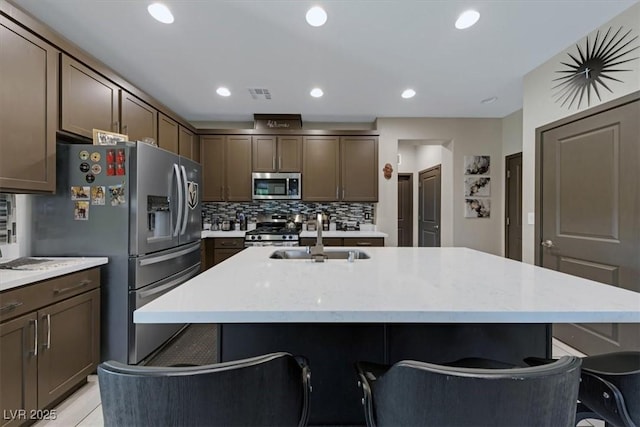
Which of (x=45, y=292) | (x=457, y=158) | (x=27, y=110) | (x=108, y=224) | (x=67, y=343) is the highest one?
(x=457, y=158)

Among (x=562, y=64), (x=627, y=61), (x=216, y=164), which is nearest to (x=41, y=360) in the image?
(x=216, y=164)

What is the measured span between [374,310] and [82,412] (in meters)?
2.03

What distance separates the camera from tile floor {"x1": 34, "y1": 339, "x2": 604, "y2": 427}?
162 cm

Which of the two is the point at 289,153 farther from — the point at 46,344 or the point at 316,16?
the point at 46,344

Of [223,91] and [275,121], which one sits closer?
[223,91]

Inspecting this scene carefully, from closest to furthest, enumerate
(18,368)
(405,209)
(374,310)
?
(374,310)
(18,368)
(405,209)

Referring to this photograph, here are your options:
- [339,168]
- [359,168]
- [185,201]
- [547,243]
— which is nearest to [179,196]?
[185,201]

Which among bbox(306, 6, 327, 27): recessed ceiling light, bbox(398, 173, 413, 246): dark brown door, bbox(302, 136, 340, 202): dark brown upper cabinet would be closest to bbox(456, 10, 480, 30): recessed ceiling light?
bbox(306, 6, 327, 27): recessed ceiling light

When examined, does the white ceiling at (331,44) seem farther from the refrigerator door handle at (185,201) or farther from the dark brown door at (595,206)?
the refrigerator door handle at (185,201)

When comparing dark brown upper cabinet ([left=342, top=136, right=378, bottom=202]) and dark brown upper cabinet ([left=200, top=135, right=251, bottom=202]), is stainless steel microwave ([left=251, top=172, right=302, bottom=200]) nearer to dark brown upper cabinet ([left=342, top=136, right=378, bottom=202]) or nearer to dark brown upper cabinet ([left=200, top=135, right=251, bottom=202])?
dark brown upper cabinet ([left=200, top=135, right=251, bottom=202])

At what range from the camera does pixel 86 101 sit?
2268 mm

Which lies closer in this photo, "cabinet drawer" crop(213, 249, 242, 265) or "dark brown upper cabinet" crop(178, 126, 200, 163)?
"dark brown upper cabinet" crop(178, 126, 200, 163)

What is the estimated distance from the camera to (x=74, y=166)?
209cm

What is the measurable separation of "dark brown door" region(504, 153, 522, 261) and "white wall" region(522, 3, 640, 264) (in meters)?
1.05
